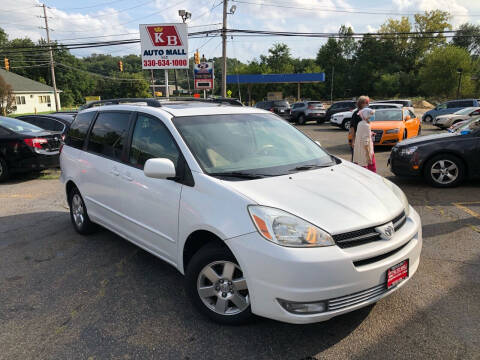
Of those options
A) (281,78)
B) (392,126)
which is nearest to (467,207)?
(392,126)

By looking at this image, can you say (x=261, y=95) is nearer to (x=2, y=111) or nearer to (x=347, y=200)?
(x=2, y=111)

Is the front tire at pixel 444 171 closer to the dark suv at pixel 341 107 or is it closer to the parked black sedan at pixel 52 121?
the parked black sedan at pixel 52 121

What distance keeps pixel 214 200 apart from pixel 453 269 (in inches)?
107

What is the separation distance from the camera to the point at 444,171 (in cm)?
720

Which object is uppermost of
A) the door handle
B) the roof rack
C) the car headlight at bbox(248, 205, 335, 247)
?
the roof rack

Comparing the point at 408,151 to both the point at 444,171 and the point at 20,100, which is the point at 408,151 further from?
the point at 20,100

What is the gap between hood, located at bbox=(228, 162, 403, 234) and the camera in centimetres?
262

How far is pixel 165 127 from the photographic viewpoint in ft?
11.5

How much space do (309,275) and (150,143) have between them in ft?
6.85

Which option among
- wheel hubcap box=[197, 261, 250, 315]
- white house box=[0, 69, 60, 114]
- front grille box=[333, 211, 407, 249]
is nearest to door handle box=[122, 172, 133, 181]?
wheel hubcap box=[197, 261, 250, 315]

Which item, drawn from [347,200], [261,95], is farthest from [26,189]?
[261,95]

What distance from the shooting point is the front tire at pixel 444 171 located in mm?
7109

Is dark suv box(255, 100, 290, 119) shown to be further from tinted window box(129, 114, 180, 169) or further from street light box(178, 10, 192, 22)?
tinted window box(129, 114, 180, 169)

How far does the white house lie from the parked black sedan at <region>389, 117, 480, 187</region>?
58.2 metres
